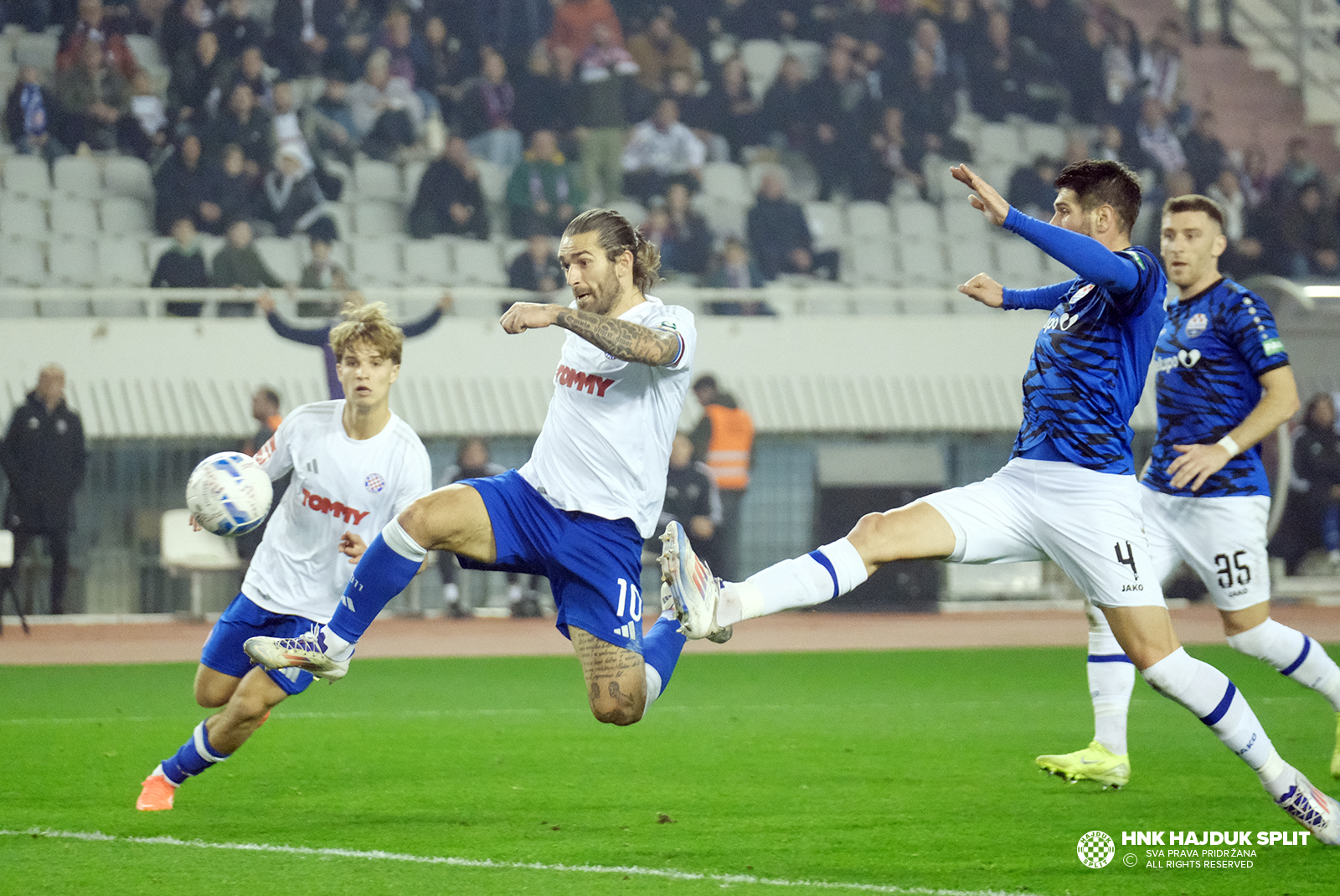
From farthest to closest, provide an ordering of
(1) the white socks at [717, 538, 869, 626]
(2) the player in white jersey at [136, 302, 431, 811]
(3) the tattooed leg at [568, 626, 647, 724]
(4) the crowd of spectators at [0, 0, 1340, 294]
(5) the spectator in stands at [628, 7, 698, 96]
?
(5) the spectator in stands at [628, 7, 698, 96], (4) the crowd of spectators at [0, 0, 1340, 294], (2) the player in white jersey at [136, 302, 431, 811], (3) the tattooed leg at [568, 626, 647, 724], (1) the white socks at [717, 538, 869, 626]

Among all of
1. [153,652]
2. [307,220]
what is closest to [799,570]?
[153,652]

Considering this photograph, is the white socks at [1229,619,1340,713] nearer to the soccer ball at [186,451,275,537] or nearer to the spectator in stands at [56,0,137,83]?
the soccer ball at [186,451,275,537]

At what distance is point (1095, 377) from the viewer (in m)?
5.09

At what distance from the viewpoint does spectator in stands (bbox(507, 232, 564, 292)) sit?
15.7m

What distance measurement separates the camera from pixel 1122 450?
203 inches

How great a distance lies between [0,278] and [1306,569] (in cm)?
1367

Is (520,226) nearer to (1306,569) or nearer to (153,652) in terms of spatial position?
Result: (153,652)

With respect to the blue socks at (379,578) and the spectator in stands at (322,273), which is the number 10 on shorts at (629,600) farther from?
the spectator in stands at (322,273)

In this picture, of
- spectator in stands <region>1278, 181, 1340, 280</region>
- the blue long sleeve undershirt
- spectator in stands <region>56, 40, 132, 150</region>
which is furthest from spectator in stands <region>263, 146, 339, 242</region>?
the blue long sleeve undershirt

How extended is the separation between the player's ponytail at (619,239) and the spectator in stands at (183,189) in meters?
11.6

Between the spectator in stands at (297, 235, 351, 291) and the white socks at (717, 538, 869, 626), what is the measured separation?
11245 mm

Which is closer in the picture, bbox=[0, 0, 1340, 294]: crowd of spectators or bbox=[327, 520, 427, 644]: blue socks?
bbox=[327, 520, 427, 644]: blue socks

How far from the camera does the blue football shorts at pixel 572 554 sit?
5227 millimetres

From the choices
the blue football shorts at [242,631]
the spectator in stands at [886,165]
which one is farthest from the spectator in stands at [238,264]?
the blue football shorts at [242,631]
